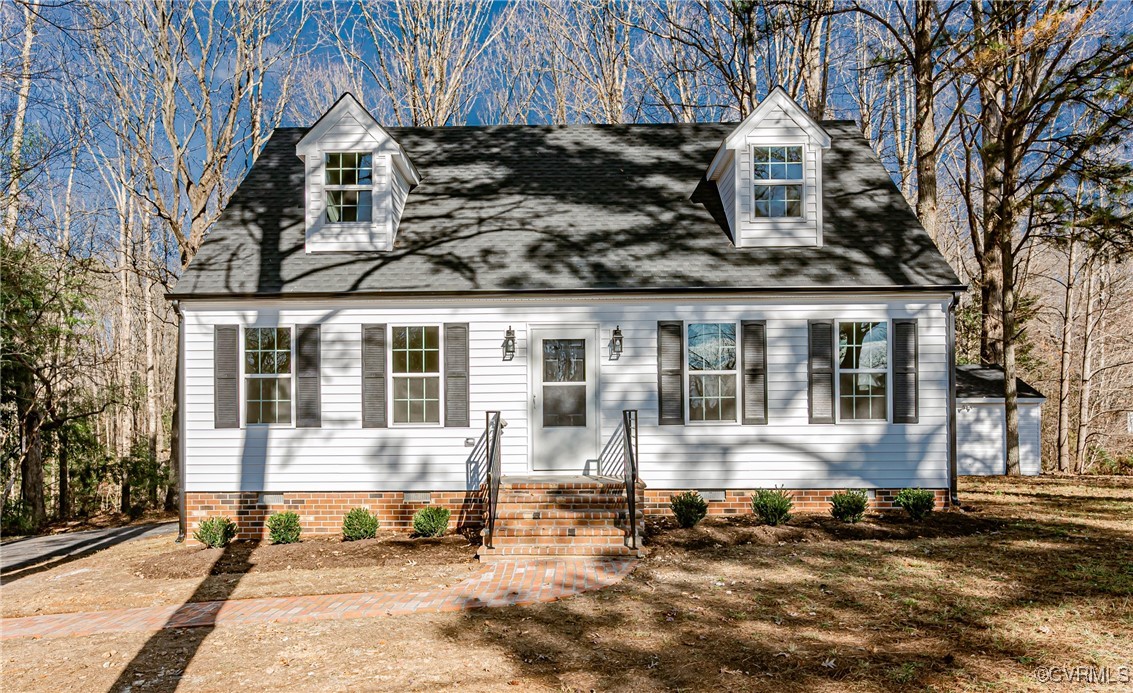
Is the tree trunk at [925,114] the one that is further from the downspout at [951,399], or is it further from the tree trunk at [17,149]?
the tree trunk at [17,149]

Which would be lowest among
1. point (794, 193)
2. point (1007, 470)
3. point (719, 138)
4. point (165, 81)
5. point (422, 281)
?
point (1007, 470)

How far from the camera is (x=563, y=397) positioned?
33.2 feet

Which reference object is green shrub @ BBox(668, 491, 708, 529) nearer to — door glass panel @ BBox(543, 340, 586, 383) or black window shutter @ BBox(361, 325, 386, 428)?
door glass panel @ BBox(543, 340, 586, 383)

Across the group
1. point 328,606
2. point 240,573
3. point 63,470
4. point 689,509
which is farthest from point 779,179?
point 63,470

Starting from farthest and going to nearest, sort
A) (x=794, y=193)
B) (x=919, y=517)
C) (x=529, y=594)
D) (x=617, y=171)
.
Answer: (x=617, y=171), (x=794, y=193), (x=919, y=517), (x=529, y=594)

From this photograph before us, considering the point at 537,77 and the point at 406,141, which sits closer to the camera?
the point at 406,141

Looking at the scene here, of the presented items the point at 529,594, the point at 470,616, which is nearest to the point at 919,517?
the point at 529,594

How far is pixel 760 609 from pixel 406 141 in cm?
1055

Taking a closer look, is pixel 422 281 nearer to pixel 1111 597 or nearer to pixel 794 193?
pixel 794 193

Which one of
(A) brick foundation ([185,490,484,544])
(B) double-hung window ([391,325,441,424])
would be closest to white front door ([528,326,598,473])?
(A) brick foundation ([185,490,484,544])

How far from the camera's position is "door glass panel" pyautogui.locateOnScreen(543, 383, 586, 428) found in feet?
33.2

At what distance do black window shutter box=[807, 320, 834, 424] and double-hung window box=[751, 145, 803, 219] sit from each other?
195 cm

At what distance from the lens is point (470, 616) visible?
6109 mm

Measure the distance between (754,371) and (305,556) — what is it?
6.57 meters
